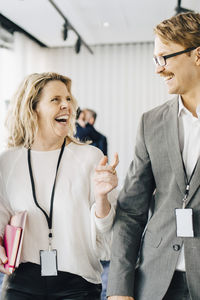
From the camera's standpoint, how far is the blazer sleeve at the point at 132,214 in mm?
1510

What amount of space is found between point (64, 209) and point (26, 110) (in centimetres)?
53

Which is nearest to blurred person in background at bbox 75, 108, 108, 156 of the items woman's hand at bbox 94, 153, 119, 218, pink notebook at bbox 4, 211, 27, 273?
pink notebook at bbox 4, 211, 27, 273

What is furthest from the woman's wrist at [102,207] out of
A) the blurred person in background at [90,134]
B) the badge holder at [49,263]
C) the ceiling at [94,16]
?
the ceiling at [94,16]

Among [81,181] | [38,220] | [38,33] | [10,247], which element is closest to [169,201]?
[81,181]

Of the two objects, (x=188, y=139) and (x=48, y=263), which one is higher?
(x=188, y=139)

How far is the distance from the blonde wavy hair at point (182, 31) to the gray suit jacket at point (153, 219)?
23 cm

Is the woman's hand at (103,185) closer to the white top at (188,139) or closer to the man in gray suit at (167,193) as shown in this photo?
the man in gray suit at (167,193)

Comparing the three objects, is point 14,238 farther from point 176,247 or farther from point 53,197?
point 176,247

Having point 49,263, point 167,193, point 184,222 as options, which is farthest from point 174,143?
point 49,263

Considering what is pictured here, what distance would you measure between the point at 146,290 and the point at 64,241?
16.7 inches

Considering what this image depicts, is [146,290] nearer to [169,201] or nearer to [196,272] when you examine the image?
[196,272]

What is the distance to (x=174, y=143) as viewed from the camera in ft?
4.73

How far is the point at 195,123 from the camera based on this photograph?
4.80 ft

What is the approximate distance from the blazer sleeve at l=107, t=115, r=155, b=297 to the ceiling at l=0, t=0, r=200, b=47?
469cm
